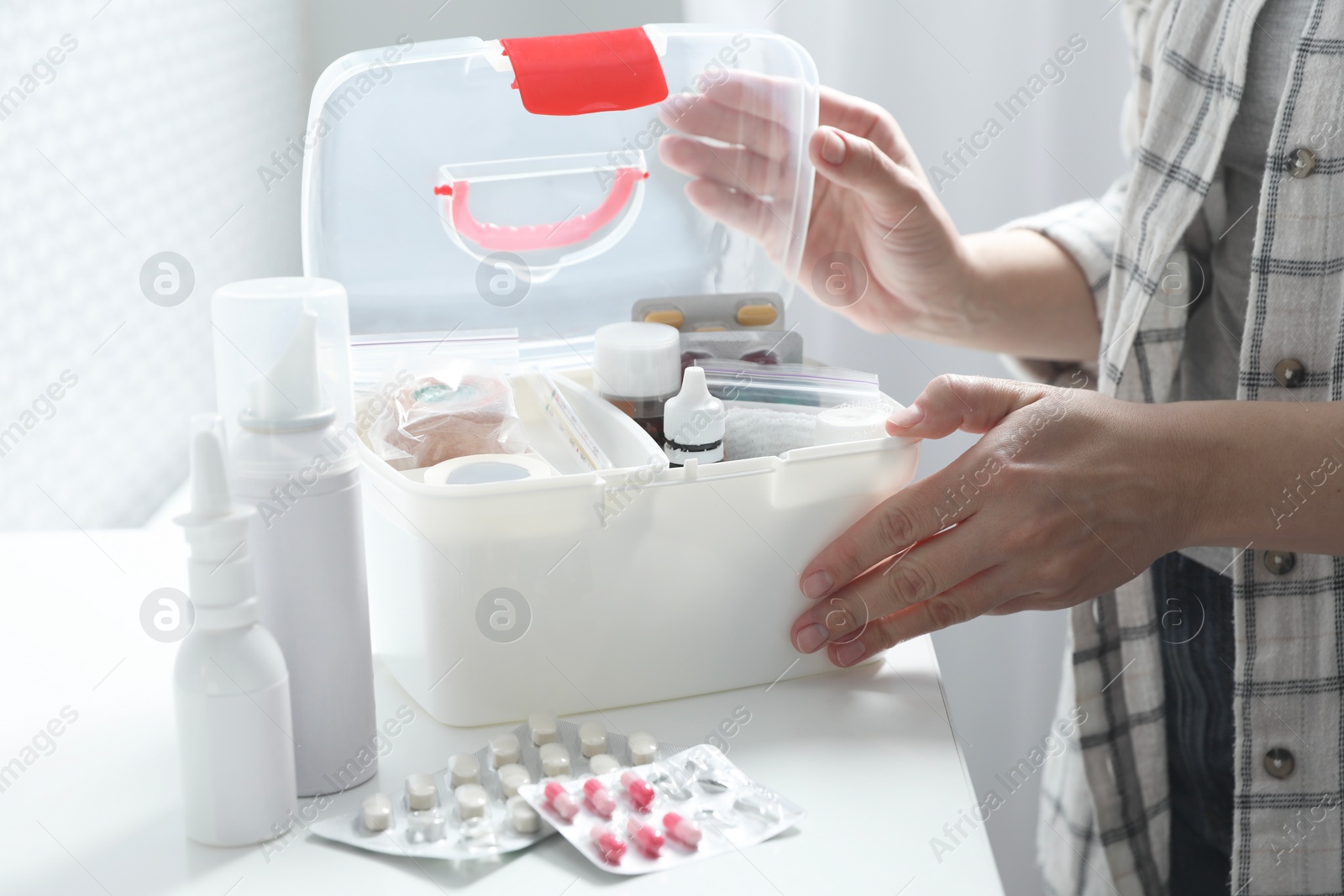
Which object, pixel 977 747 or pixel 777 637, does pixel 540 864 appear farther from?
pixel 977 747

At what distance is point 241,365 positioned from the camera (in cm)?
45

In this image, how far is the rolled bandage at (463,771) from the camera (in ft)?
1.54

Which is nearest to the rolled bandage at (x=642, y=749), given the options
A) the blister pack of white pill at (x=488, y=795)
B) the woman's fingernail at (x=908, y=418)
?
the blister pack of white pill at (x=488, y=795)

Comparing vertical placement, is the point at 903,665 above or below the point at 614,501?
below

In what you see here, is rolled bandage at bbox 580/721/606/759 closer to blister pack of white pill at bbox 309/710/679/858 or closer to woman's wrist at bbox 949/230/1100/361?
blister pack of white pill at bbox 309/710/679/858

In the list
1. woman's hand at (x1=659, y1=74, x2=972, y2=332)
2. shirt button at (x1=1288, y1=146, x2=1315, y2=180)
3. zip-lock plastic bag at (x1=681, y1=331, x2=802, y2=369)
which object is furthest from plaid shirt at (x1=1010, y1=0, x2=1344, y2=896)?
zip-lock plastic bag at (x1=681, y1=331, x2=802, y2=369)

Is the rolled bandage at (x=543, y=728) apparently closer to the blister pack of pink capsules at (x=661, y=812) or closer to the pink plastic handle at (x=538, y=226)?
the blister pack of pink capsules at (x=661, y=812)

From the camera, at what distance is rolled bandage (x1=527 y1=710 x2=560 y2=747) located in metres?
0.50

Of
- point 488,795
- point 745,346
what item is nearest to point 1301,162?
point 745,346

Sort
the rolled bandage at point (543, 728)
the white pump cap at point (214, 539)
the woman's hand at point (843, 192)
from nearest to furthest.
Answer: the white pump cap at point (214, 539) → the rolled bandage at point (543, 728) → the woman's hand at point (843, 192)

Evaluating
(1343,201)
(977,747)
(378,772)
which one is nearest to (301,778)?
(378,772)

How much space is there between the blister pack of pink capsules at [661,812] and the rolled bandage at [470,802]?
0.06 feet

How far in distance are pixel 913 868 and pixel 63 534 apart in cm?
61

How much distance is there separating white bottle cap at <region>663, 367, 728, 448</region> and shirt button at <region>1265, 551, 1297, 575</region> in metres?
0.37
